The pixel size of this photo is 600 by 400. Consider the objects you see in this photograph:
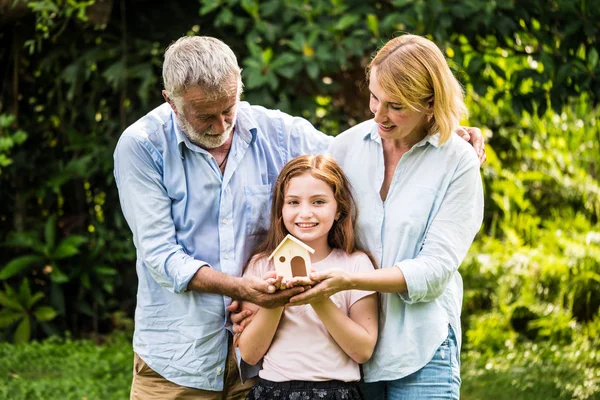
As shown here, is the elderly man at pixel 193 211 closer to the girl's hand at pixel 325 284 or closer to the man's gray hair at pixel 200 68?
the man's gray hair at pixel 200 68

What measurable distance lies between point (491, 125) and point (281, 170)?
5208mm

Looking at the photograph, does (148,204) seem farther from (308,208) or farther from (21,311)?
(21,311)

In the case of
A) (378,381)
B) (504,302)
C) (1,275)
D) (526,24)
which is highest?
(526,24)

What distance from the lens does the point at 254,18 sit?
223 inches

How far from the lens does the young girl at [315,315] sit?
10.1ft

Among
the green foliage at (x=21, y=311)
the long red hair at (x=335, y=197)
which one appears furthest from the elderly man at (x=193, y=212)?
the green foliage at (x=21, y=311)

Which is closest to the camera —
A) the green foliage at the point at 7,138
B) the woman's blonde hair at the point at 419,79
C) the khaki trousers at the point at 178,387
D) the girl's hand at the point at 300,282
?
the girl's hand at the point at 300,282

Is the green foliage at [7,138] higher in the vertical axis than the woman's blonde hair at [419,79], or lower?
lower

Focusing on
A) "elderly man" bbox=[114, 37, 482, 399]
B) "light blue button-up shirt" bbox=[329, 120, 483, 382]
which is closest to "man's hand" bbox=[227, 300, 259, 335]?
"elderly man" bbox=[114, 37, 482, 399]

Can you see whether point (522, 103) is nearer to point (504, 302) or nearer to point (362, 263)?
point (504, 302)

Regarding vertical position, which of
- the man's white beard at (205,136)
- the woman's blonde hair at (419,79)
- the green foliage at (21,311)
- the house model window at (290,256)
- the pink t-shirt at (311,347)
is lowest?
the green foliage at (21,311)

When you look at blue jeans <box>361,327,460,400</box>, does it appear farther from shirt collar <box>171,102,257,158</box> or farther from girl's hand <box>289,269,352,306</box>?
shirt collar <box>171,102,257,158</box>

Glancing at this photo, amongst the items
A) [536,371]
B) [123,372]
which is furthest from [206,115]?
[536,371]

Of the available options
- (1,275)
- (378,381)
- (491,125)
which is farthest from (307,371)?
(491,125)
